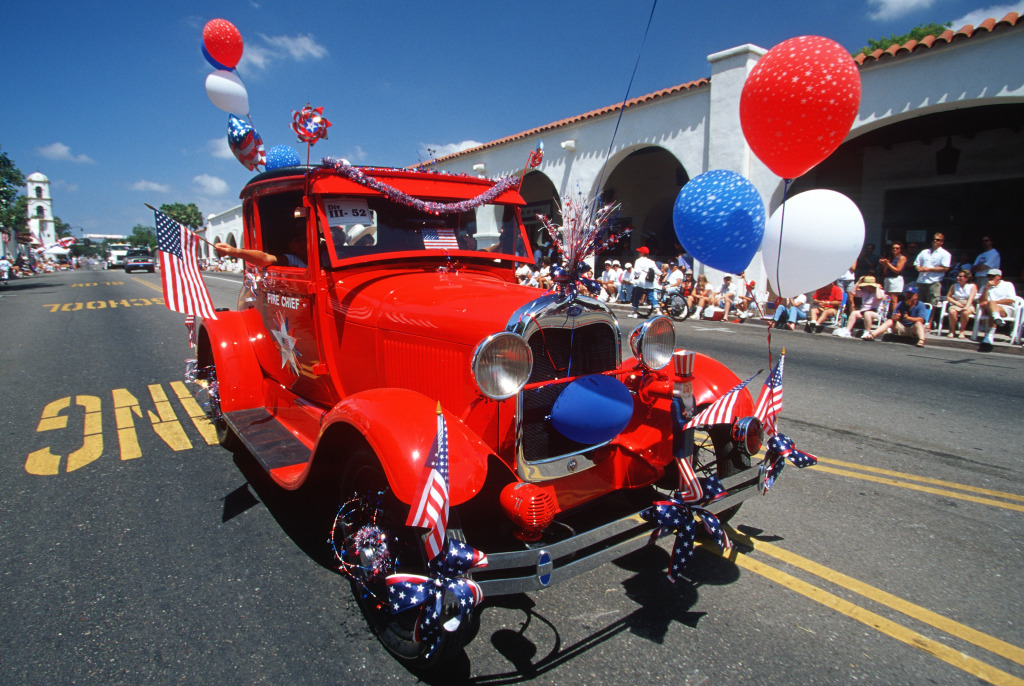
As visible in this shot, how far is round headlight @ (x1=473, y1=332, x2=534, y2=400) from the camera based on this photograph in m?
2.19

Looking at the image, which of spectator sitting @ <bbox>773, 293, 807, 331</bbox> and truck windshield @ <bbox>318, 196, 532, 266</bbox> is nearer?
truck windshield @ <bbox>318, 196, 532, 266</bbox>

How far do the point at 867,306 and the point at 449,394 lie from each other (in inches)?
437

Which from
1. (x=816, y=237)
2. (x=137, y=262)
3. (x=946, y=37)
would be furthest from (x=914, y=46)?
(x=137, y=262)

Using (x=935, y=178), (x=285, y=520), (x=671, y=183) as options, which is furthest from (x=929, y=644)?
(x=671, y=183)

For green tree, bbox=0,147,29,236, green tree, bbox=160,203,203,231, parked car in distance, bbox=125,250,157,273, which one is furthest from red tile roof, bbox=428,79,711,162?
green tree, bbox=160,203,203,231

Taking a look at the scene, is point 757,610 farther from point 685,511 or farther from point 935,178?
point 935,178

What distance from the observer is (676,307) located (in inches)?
526

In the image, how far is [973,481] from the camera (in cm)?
389

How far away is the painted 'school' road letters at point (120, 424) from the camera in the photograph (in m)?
4.39

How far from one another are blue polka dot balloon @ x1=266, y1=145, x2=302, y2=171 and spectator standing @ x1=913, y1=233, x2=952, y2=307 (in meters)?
11.4

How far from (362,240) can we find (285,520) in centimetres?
181

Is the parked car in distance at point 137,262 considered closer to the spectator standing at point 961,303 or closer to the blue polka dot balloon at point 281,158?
the blue polka dot balloon at point 281,158

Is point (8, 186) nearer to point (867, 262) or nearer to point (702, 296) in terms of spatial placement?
point (702, 296)

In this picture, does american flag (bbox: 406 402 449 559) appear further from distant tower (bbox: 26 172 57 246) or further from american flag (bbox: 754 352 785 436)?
distant tower (bbox: 26 172 57 246)
